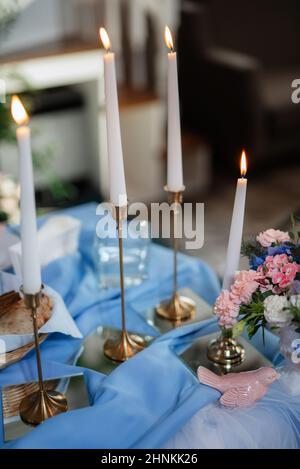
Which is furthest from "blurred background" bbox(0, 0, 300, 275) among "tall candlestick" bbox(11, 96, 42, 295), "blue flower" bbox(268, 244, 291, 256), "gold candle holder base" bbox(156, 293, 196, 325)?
"tall candlestick" bbox(11, 96, 42, 295)

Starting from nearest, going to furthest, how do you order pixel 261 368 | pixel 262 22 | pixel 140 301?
pixel 261 368, pixel 140 301, pixel 262 22

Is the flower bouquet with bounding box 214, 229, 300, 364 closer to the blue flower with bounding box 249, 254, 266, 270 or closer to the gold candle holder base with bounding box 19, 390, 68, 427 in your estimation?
the blue flower with bounding box 249, 254, 266, 270

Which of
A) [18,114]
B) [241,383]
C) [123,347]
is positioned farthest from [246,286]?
[18,114]

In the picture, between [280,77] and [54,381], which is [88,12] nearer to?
[280,77]

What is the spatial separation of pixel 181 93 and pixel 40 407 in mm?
2857

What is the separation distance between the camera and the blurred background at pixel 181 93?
270 cm

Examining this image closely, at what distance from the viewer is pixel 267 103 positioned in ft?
10.1

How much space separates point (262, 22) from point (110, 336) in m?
2.70

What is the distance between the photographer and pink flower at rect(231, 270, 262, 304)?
0.86 metres

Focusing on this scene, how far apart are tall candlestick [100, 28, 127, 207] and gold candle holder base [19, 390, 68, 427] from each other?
301 mm

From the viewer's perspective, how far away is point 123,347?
101 centimetres

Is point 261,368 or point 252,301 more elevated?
point 252,301

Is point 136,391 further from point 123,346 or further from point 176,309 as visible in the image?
point 176,309
